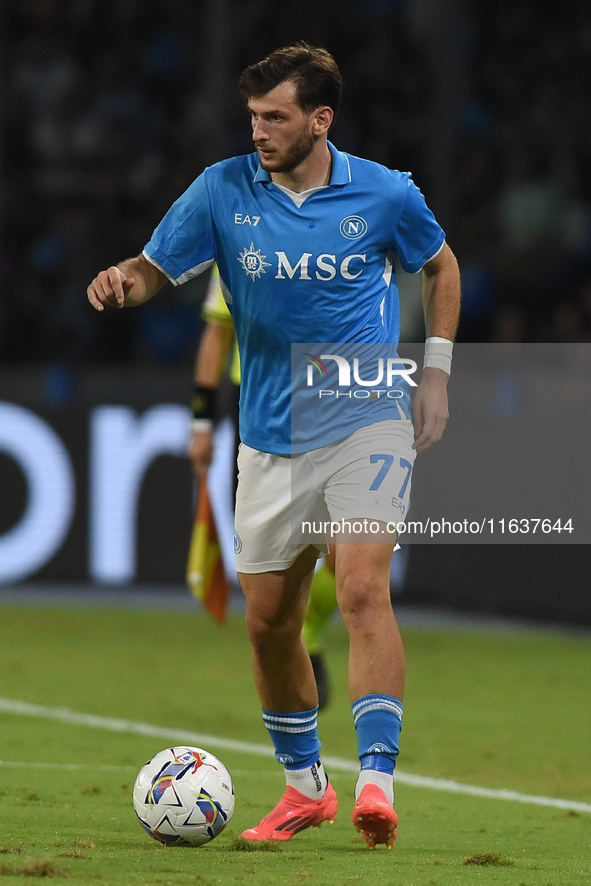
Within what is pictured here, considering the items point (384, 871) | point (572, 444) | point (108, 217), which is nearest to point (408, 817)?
point (384, 871)

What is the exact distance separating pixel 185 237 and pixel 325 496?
2.84 feet

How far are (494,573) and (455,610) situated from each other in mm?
474

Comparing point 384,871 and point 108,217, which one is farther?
point 108,217

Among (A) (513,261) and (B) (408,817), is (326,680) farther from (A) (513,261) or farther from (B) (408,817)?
(A) (513,261)

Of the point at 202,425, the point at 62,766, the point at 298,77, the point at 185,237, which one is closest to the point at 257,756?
the point at 62,766

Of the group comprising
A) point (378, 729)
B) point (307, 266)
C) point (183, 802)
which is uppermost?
point (307, 266)

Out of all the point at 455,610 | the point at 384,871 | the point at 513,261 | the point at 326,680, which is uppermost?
the point at 513,261

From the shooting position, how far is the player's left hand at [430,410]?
14.5ft

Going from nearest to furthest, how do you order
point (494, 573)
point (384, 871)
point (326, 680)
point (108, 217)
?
point (384, 871) → point (326, 680) → point (494, 573) → point (108, 217)

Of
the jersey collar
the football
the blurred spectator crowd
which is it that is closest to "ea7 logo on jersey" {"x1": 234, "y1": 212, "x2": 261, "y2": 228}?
the jersey collar

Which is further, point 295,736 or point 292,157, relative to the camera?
point 295,736

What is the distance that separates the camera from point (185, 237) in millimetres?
4418

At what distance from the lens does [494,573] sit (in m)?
10.3

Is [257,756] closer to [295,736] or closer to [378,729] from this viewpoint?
[295,736]
